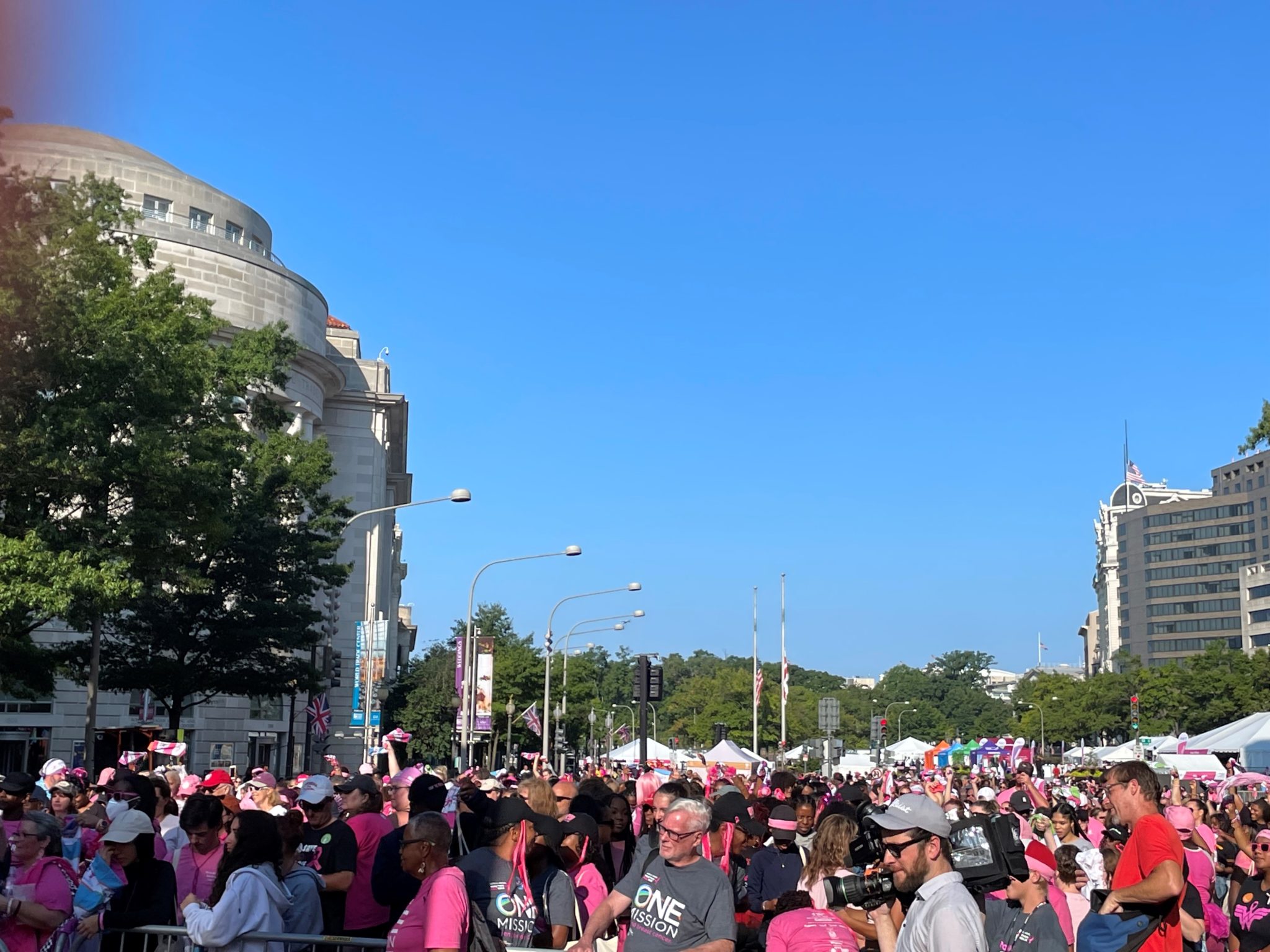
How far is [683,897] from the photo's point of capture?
19.3 feet

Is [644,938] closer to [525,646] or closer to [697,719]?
[525,646]

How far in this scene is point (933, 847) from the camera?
183 inches

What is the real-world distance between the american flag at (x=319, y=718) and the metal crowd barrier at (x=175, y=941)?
24.2 m

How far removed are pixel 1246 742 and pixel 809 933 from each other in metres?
28.4

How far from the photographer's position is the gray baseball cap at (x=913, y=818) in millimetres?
4598

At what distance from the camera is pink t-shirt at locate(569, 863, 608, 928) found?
8164 mm

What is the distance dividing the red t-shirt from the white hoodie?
429 centimetres

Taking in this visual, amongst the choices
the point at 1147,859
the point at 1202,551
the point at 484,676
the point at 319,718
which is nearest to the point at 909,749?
the point at 484,676

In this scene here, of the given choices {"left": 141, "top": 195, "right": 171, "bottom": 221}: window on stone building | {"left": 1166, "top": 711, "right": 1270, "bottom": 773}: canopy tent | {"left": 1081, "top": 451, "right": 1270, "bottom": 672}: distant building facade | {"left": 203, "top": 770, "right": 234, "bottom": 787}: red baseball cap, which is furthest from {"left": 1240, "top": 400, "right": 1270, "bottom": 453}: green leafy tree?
{"left": 1081, "top": 451, "right": 1270, "bottom": 672}: distant building facade

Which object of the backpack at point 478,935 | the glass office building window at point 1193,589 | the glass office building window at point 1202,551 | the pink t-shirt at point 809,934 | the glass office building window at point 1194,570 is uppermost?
the glass office building window at point 1202,551

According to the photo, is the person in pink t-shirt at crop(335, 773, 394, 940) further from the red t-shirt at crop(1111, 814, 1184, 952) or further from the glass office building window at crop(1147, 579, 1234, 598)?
the glass office building window at crop(1147, 579, 1234, 598)

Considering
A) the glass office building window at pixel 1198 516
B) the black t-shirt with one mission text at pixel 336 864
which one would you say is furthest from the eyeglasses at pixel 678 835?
the glass office building window at pixel 1198 516

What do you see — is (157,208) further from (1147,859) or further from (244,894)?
(1147,859)

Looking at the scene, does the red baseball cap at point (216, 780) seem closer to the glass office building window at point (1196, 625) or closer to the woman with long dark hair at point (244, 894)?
the woman with long dark hair at point (244, 894)
